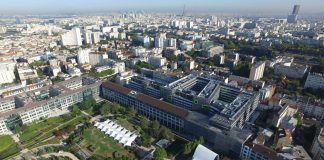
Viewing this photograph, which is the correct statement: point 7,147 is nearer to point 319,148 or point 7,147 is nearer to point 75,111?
point 75,111

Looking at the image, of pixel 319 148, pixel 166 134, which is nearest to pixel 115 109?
pixel 166 134

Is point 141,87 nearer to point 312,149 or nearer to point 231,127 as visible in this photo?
point 231,127

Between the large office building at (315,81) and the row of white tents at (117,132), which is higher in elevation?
the large office building at (315,81)

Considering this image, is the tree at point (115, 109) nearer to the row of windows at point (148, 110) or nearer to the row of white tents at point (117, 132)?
the row of windows at point (148, 110)

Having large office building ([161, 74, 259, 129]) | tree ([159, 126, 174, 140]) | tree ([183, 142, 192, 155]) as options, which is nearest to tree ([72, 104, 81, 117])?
large office building ([161, 74, 259, 129])

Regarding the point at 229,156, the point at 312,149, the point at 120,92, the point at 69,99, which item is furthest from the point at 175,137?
the point at 69,99

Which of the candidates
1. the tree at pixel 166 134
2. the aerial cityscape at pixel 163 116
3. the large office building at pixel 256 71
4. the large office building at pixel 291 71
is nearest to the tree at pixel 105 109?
the aerial cityscape at pixel 163 116
